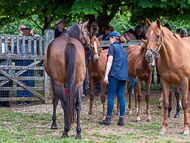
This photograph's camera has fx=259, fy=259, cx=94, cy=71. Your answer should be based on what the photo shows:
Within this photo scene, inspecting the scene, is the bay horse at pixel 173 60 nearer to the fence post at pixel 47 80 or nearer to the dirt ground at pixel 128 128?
the dirt ground at pixel 128 128

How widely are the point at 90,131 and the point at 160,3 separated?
17.2ft

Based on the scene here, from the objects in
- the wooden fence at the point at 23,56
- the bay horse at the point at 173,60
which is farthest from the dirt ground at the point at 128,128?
the wooden fence at the point at 23,56

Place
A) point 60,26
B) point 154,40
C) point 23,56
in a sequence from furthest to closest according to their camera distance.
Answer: point 60,26 < point 23,56 < point 154,40

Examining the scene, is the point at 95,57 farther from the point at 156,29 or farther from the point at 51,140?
the point at 51,140

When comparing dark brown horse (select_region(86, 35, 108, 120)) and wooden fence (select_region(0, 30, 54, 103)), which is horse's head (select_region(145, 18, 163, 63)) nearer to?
dark brown horse (select_region(86, 35, 108, 120))

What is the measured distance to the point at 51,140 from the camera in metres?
4.79

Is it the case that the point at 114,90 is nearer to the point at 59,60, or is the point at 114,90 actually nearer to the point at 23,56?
the point at 59,60

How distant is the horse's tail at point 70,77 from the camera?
4.88 meters

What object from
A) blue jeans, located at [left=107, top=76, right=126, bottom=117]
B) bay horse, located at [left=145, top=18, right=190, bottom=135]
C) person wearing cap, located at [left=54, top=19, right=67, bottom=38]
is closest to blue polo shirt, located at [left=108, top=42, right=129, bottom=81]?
blue jeans, located at [left=107, top=76, right=126, bottom=117]

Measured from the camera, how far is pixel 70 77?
4.99 metres

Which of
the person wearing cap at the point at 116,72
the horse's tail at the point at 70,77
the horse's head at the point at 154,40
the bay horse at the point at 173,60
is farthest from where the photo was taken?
the person wearing cap at the point at 116,72

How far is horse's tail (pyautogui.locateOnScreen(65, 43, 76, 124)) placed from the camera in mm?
4877

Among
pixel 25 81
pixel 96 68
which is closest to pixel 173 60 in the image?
pixel 96 68

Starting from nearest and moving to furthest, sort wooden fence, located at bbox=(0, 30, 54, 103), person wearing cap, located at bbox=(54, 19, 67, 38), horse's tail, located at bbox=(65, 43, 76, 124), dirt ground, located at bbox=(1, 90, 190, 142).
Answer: horse's tail, located at bbox=(65, 43, 76, 124)
dirt ground, located at bbox=(1, 90, 190, 142)
wooden fence, located at bbox=(0, 30, 54, 103)
person wearing cap, located at bbox=(54, 19, 67, 38)
